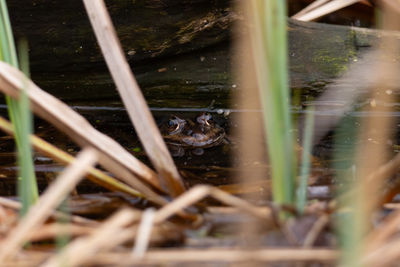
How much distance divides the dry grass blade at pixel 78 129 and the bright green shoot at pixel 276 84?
0.49 m

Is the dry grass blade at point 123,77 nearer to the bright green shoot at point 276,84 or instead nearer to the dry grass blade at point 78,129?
the dry grass blade at point 78,129

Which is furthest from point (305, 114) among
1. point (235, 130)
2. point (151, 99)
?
point (151, 99)

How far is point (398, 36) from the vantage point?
2490 millimetres

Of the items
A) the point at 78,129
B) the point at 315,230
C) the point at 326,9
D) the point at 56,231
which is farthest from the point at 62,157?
the point at 326,9

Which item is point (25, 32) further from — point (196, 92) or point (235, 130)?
point (235, 130)

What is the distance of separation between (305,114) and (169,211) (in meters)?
1.72

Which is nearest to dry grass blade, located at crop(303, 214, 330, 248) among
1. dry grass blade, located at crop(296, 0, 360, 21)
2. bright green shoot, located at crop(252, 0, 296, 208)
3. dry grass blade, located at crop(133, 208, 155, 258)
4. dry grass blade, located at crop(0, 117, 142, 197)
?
bright green shoot, located at crop(252, 0, 296, 208)

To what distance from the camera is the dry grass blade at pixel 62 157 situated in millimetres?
1411

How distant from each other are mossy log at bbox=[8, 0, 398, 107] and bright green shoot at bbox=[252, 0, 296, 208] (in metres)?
1.29

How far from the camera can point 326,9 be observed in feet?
9.34

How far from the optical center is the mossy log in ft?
7.80

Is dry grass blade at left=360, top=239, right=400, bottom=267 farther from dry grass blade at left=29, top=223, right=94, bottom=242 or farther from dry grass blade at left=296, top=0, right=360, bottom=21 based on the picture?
dry grass blade at left=296, top=0, right=360, bottom=21

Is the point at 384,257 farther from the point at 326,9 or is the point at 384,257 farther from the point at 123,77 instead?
the point at 326,9

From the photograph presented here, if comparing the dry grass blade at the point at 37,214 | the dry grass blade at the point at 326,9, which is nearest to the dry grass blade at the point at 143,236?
the dry grass blade at the point at 37,214
